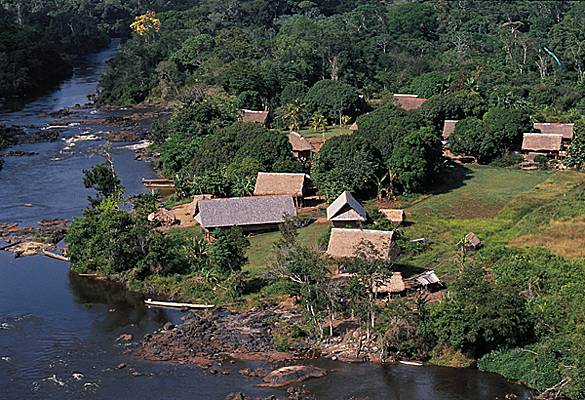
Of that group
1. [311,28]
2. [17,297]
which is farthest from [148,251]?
[311,28]

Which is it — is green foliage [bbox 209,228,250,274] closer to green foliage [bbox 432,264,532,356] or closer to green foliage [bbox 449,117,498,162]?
green foliage [bbox 432,264,532,356]

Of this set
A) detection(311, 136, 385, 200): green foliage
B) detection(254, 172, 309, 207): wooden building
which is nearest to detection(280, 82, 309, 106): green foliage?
→ detection(311, 136, 385, 200): green foliage

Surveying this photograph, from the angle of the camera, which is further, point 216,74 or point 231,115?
point 216,74

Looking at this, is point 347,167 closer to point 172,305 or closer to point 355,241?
point 355,241

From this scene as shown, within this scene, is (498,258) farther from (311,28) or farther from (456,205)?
(311,28)

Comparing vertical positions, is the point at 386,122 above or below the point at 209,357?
above

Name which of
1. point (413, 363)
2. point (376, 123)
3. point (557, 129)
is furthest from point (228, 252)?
point (557, 129)

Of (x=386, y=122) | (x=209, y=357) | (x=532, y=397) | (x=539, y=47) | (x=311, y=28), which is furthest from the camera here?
(x=311, y=28)

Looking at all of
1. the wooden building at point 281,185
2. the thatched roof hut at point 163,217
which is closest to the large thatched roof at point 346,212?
the wooden building at point 281,185
